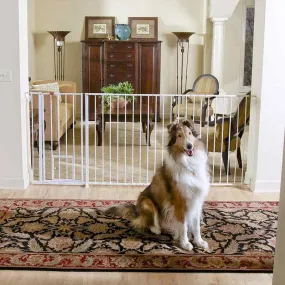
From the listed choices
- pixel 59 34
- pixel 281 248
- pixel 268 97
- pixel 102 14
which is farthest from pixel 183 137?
pixel 102 14

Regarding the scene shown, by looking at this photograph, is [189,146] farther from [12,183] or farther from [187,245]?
[12,183]

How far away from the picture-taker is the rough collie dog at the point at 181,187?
3.44 meters

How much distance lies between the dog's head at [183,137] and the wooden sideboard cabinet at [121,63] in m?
5.58

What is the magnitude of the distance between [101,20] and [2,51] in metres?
4.84

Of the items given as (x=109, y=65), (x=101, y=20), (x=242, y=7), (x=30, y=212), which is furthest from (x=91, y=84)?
(x=30, y=212)

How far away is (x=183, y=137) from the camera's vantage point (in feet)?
11.2

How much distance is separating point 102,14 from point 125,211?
20.2 feet

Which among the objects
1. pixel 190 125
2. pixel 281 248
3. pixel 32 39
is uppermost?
pixel 32 39

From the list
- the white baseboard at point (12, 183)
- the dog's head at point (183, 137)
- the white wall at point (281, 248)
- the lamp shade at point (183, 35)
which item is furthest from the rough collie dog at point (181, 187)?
the lamp shade at point (183, 35)

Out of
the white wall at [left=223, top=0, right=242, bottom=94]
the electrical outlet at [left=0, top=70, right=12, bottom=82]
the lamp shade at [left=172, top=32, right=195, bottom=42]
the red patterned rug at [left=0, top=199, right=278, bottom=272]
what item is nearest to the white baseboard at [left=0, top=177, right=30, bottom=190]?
the red patterned rug at [left=0, top=199, right=278, bottom=272]

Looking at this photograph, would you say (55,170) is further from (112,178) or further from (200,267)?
(200,267)

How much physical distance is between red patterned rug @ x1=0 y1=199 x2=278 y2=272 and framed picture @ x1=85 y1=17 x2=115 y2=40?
542cm

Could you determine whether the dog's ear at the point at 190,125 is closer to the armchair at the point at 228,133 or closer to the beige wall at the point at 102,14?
the armchair at the point at 228,133

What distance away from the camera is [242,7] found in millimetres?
9258
